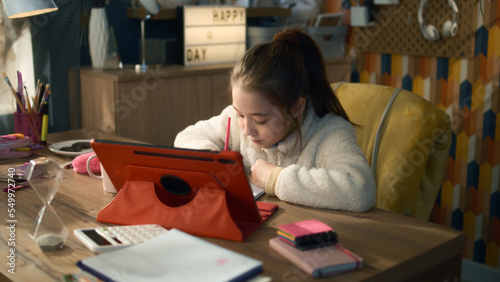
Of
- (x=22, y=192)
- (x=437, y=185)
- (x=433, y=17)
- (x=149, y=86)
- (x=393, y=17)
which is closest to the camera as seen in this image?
(x=22, y=192)

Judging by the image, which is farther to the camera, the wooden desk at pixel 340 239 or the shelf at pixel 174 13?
the shelf at pixel 174 13

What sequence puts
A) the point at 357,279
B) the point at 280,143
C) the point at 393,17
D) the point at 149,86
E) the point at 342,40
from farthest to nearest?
the point at 342,40 → the point at 393,17 → the point at 149,86 → the point at 280,143 → the point at 357,279

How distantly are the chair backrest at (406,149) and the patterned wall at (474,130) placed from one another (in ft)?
3.71

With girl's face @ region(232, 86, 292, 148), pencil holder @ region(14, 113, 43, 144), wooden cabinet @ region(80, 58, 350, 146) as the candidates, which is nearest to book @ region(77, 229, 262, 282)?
girl's face @ region(232, 86, 292, 148)

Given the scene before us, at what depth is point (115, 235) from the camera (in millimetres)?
1042

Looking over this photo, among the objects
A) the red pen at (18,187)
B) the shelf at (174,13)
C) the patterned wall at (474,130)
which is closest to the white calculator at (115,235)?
the red pen at (18,187)

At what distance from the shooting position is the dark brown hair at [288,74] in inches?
54.7

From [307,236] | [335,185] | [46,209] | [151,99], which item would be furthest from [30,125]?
[307,236]

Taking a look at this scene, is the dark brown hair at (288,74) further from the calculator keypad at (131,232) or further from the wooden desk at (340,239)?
the calculator keypad at (131,232)

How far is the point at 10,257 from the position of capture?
99 cm

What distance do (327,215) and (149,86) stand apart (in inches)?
53.3

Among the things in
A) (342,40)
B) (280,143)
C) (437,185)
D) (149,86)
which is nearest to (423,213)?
(437,185)

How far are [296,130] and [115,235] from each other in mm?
628

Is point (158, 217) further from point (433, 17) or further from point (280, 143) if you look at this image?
point (433, 17)
